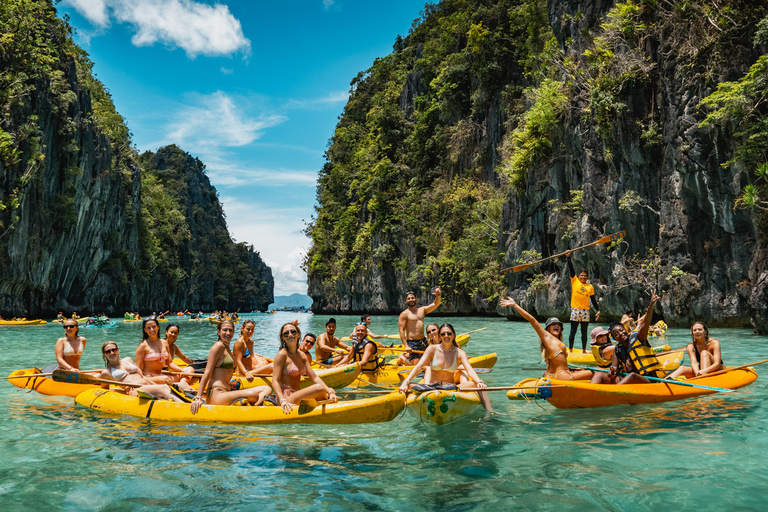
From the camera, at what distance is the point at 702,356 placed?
24.6 feet

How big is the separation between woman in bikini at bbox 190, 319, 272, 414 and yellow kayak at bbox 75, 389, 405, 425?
25 cm

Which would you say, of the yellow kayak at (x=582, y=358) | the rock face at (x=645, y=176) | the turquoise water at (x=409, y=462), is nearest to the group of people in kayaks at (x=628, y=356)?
the turquoise water at (x=409, y=462)

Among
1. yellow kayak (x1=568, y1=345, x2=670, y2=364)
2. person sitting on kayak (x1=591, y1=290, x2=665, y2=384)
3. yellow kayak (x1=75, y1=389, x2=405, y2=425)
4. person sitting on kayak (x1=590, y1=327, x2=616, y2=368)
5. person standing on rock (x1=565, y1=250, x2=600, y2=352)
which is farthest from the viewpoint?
person standing on rock (x1=565, y1=250, x2=600, y2=352)

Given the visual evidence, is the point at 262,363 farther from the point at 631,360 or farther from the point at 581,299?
the point at 581,299

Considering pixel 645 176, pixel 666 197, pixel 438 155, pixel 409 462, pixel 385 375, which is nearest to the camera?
pixel 409 462

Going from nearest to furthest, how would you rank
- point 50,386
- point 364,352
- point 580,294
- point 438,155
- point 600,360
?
point 50,386 < point 600,360 < point 364,352 < point 580,294 < point 438,155

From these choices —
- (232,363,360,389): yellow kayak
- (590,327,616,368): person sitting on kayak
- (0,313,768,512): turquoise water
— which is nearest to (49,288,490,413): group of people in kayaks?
(232,363,360,389): yellow kayak

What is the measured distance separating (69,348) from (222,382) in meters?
3.84

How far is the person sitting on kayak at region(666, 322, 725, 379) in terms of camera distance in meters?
7.32

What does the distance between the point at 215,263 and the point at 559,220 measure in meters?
86.8

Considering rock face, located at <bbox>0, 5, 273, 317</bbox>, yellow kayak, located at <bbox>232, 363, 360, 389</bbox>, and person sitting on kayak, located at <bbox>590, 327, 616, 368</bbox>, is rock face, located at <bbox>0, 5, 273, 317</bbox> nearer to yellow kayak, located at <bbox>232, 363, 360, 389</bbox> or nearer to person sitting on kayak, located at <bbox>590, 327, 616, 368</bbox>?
yellow kayak, located at <bbox>232, 363, 360, 389</bbox>

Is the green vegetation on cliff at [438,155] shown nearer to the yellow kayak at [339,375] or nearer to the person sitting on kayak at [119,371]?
the yellow kayak at [339,375]

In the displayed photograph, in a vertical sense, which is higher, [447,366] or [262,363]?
[447,366]

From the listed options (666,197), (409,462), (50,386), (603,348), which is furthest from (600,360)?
(666,197)
